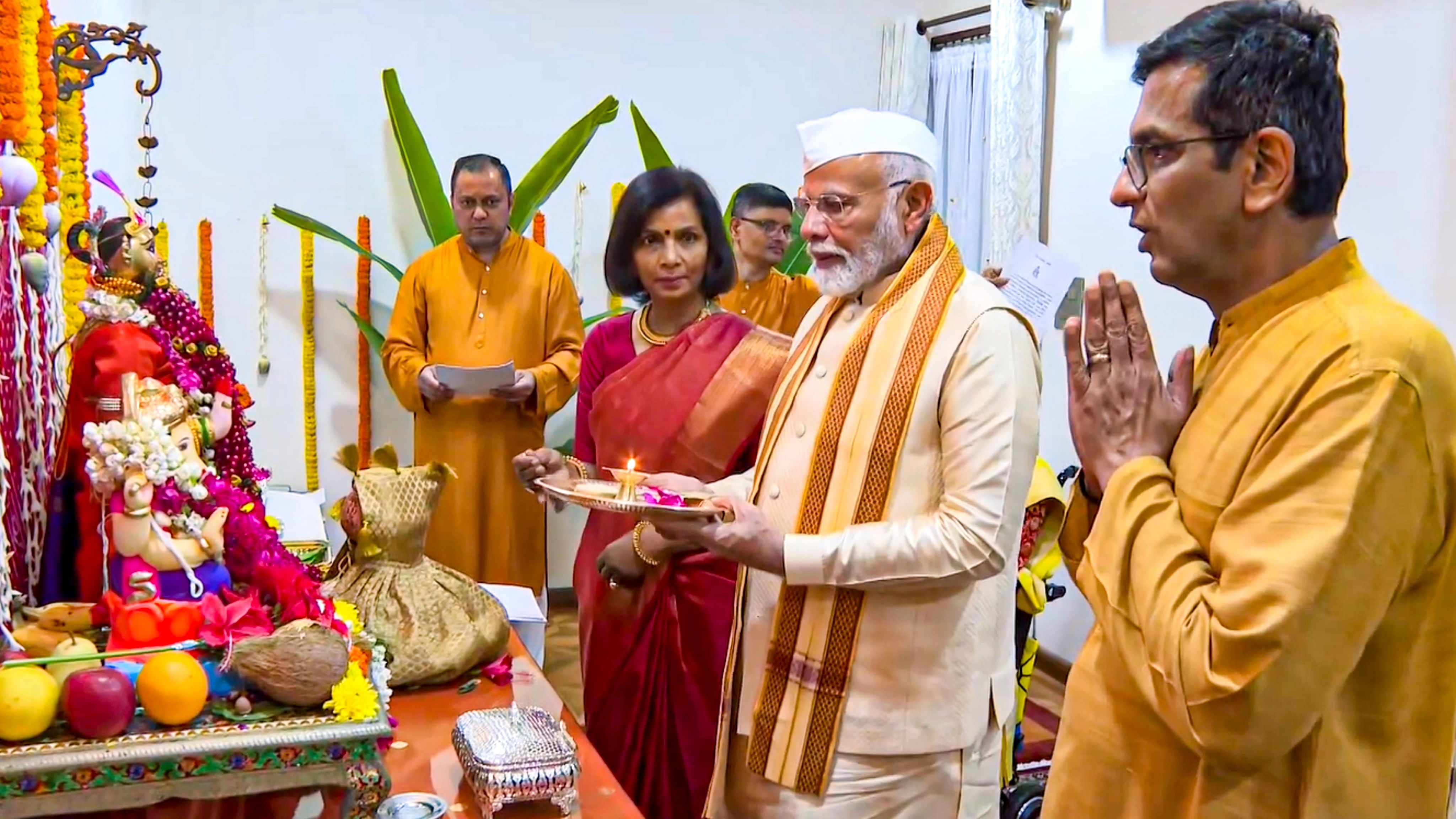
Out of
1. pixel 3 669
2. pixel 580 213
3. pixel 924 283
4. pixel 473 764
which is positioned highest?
pixel 580 213

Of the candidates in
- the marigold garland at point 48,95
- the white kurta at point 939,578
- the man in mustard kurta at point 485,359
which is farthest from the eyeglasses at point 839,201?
the man in mustard kurta at point 485,359

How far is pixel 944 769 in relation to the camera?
1642 mm

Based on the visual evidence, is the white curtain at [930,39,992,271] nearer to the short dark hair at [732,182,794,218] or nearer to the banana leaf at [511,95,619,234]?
the short dark hair at [732,182,794,218]

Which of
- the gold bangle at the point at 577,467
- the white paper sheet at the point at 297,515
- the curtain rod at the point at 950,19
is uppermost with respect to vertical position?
the curtain rod at the point at 950,19

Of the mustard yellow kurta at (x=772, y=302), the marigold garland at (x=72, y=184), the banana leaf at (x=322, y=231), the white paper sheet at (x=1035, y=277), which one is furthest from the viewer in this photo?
the banana leaf at (x=322, y=231)

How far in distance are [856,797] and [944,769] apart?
0.45 ft

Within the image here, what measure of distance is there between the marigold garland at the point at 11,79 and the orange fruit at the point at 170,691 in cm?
76

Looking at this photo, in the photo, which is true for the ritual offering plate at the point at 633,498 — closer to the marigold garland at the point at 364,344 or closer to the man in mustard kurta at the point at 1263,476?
the man in mustard kurta at the point at 1263,476

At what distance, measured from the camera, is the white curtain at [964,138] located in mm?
4699

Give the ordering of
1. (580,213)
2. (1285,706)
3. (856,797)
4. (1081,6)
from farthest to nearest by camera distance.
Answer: (580,213) < (1081,6) < (856,797) < (1285,706)

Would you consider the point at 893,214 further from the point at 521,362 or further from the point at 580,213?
the point at 580,213

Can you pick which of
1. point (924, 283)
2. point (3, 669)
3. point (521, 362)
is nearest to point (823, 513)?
point (924, 283)

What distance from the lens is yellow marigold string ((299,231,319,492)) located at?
181 inches

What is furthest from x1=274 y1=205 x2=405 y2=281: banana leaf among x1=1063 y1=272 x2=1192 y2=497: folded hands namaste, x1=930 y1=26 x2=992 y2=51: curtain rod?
x1=1063 y1=272 x2=1192 y2=497: folded hands namaste
